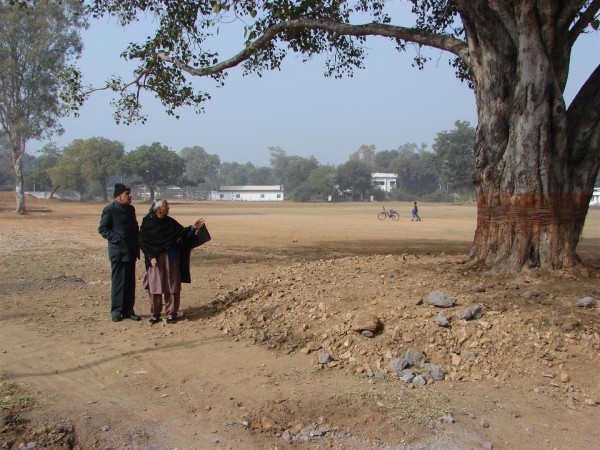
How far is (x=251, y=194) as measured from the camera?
359ft

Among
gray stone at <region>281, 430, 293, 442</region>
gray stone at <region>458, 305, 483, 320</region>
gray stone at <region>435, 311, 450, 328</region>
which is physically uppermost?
gray stone at <region>458, 305, 483, 320</region>

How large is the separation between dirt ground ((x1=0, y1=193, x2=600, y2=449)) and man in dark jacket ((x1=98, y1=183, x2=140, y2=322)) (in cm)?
25

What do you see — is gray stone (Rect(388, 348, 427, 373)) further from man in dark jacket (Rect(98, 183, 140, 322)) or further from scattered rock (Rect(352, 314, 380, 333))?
man in dark jacket (Rect(98, 183, 140, 322))

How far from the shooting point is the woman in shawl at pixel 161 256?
6.48 m

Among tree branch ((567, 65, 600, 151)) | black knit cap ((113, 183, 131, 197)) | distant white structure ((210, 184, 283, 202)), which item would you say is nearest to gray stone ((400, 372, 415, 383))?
tree branch ((567, 65, 600, 151))

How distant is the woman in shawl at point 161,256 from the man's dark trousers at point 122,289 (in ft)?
1.02

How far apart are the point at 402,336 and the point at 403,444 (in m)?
1.57

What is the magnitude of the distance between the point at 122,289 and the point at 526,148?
503cm

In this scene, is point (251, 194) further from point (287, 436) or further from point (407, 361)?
point (287, 436)

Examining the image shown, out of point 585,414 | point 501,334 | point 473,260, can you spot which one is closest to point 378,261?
point 473,260

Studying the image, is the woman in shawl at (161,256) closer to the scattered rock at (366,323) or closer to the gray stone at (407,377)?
the scattered rock at (366,323)

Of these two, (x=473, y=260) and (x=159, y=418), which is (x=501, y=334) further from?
(x=159, y=418)

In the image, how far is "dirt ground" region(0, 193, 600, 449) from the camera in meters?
3.78

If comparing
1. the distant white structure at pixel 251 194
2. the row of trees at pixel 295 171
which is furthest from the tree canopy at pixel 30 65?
the distant white structure at pixel 251 194
